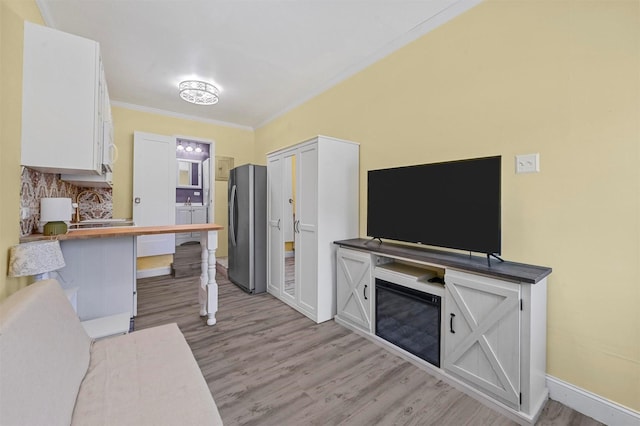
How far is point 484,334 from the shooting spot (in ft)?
5.68

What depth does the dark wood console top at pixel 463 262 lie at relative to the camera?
1604 mm

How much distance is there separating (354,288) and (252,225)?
1.75m

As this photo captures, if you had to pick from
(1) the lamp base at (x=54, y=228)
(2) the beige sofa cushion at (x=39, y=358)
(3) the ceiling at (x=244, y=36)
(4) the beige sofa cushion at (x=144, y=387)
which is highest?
(3) the ceiling at (x=244, y=36)

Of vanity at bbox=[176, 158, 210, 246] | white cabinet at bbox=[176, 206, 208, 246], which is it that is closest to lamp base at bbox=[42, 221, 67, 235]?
white cabinet at bbox=[176, 206, 208, 246]

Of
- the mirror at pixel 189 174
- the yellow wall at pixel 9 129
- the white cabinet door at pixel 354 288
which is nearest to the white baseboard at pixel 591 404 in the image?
the white cabinet door at pixel 354 288

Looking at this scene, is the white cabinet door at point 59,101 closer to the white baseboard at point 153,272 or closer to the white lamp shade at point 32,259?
the white lamp shade at point 32,259

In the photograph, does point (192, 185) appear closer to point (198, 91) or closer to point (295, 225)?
point (198, 91)

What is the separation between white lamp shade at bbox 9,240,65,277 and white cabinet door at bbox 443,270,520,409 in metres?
2.52

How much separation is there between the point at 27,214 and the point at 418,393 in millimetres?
2902

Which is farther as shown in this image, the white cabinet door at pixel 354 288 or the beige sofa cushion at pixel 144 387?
the white cabinet door at pixel 354 288

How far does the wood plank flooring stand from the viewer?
1.62 metres

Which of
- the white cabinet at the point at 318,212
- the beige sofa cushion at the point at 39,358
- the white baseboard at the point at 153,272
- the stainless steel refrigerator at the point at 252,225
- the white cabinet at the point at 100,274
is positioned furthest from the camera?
the white baseboard at the point at 153,272

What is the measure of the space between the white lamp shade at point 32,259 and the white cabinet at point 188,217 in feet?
15.5

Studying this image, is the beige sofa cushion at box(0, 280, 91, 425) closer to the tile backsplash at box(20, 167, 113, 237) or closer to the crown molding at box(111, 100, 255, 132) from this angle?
the tile backsplash at box(20, 167, 113, 237)
